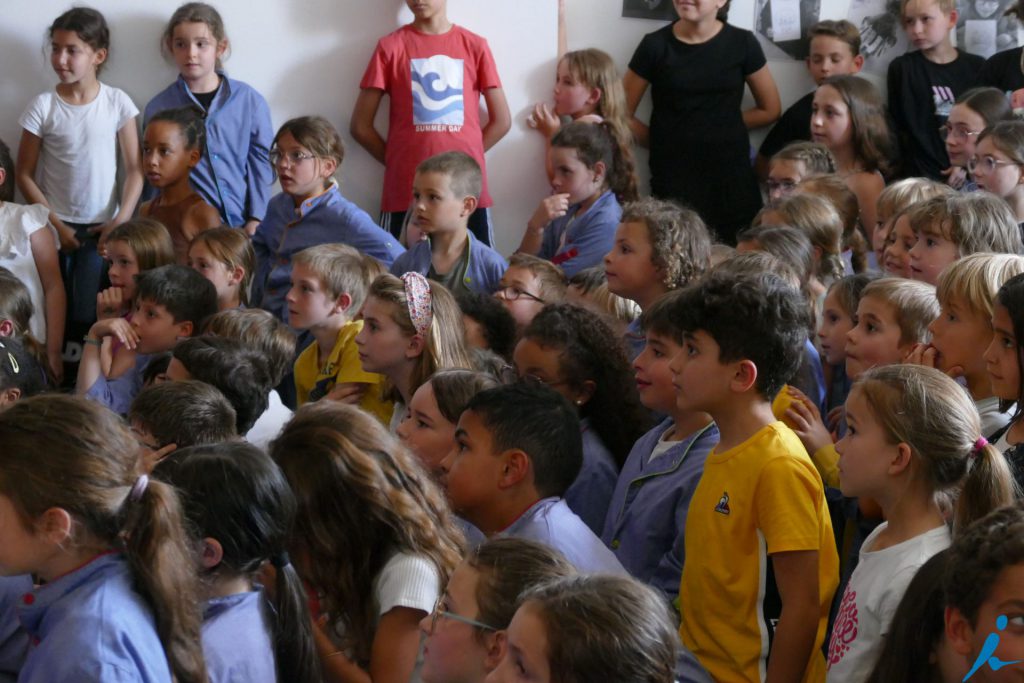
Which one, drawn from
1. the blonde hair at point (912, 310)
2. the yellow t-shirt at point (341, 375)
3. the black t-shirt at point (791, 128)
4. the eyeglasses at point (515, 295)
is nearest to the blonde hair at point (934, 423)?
the blonde hair at point (912, 310)

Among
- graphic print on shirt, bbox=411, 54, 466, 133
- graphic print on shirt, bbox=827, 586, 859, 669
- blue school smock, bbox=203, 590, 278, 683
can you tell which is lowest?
graphic print on shirt, bbox=827, 586, 859, 669

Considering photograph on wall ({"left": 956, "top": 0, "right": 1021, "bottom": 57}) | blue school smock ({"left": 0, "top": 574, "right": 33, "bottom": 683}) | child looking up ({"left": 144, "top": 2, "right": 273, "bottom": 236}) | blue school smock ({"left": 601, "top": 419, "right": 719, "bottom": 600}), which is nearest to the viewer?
blue school smock ({"left": 0, "top": 574, "right": 33, "bottom": 683})

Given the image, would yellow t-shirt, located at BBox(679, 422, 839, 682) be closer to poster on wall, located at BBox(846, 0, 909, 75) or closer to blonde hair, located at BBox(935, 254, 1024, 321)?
blonde hair, located at BBox(935, 254, 1024, 321)

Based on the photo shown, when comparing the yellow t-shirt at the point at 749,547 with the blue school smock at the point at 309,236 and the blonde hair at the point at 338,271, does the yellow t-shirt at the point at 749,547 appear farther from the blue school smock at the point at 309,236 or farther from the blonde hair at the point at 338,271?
the blue school smock at the point at 309,236

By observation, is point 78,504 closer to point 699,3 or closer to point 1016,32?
point 699,3

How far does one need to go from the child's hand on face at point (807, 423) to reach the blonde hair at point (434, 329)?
1.06 meters

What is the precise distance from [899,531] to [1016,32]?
4.88m

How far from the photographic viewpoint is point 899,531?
2.33m

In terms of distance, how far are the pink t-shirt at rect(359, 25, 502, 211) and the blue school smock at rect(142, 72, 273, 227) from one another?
0.57 metres

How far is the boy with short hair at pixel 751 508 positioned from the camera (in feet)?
8.14

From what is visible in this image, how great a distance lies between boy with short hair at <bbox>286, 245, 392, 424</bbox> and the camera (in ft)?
14.2

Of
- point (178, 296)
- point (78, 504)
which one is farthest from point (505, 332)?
point (78, 504)

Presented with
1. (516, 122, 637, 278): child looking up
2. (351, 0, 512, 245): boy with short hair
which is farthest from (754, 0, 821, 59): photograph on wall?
(351, 0, 512, 245): boy with short hair

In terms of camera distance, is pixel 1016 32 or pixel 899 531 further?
pixel 1016 32
